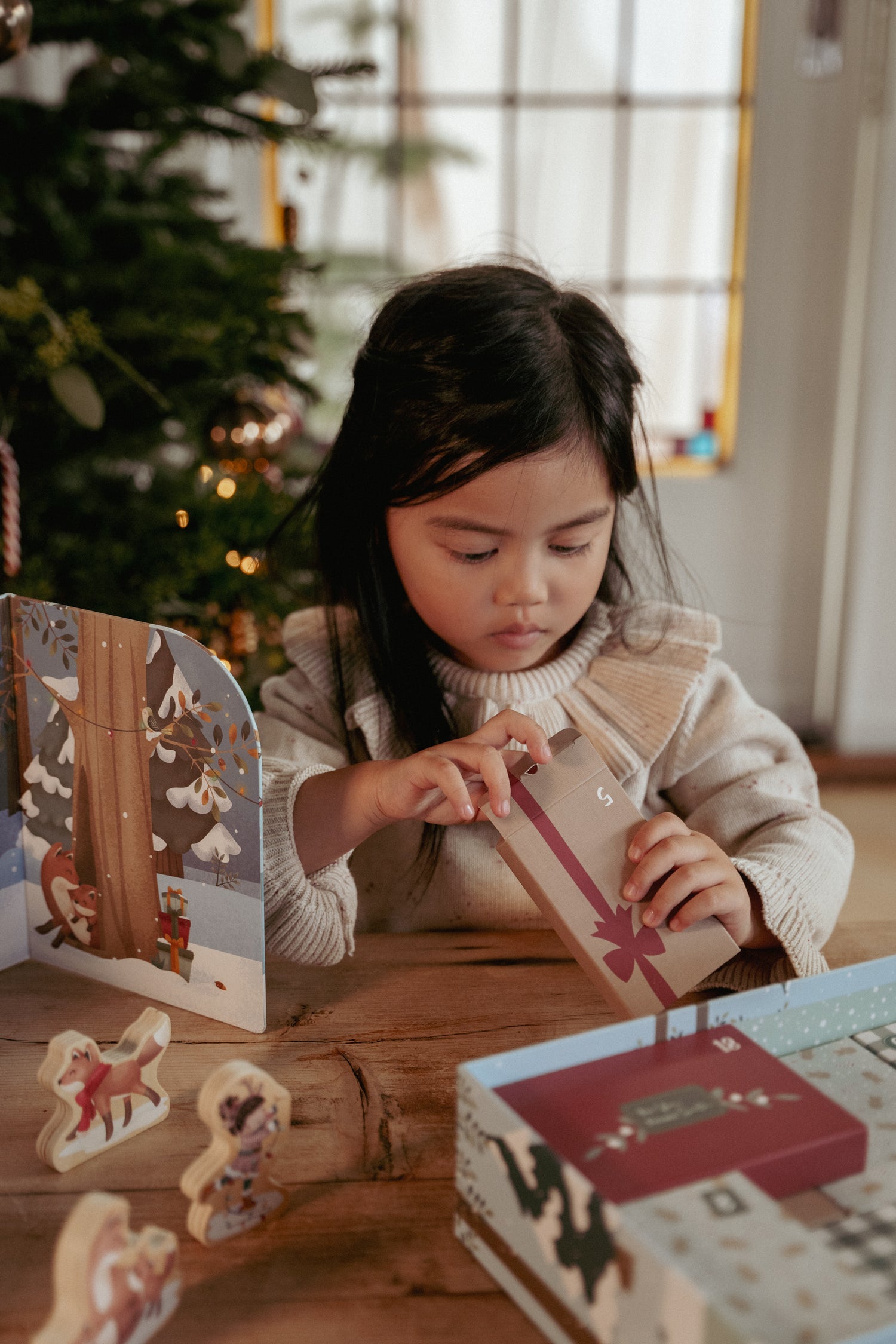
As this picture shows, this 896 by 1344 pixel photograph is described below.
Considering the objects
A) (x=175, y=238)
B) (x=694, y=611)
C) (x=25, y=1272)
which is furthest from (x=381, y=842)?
(x=175, y=238)

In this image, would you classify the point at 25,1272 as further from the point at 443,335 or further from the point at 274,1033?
the point at 443,335

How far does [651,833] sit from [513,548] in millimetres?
262

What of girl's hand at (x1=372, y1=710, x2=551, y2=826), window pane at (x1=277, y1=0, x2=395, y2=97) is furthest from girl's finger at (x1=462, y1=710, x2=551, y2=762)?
window pane at (x1=277, y1=0, x2=395, y2=97)

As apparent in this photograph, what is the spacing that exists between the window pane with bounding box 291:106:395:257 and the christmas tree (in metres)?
0.70

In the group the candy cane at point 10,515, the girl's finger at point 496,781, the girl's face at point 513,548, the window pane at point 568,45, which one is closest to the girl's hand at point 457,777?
the girl's finger at point 496,781

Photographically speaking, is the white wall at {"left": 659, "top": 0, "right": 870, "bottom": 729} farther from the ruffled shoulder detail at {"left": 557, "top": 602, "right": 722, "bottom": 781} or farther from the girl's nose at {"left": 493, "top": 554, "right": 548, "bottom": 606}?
the girl's nose at {"left": 493, "top": 554, "right": 548, "bottom": 606}

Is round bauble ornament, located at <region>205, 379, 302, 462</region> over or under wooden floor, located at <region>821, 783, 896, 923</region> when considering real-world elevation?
over

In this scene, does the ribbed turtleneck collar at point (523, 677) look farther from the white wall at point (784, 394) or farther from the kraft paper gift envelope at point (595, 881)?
the white wall at point (784, 394)

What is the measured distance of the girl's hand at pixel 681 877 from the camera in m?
0.67

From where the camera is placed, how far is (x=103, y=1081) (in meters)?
0.58

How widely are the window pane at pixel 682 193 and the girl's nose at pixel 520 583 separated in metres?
1.84

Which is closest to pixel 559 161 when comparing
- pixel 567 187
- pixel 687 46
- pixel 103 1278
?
pixel 567 187

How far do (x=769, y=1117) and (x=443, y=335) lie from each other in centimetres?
62

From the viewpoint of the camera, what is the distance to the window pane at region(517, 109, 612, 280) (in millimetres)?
2395
